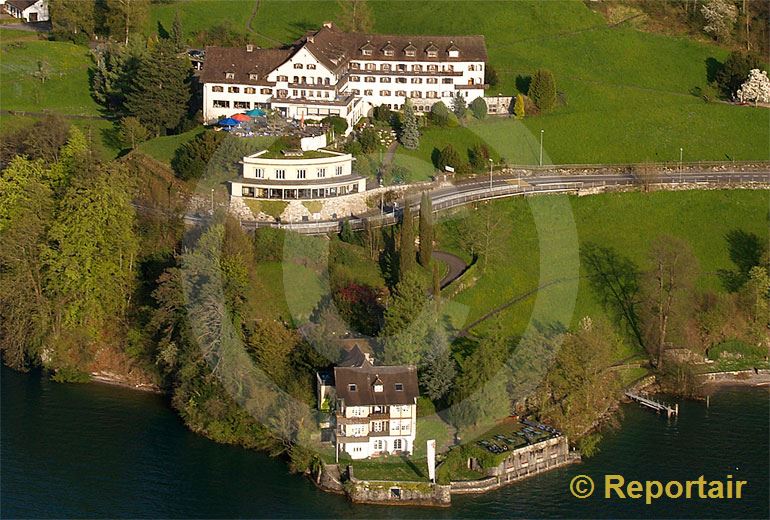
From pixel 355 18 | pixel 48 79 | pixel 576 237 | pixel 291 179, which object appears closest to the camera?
pixel 291 179

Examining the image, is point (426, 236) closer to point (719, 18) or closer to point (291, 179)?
point (291, 179)

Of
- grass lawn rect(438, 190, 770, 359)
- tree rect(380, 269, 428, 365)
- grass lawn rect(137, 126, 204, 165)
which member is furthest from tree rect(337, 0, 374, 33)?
tree rect(380, 269, 428, 365)

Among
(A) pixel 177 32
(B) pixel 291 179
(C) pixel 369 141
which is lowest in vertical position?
(B) pixel 291 179

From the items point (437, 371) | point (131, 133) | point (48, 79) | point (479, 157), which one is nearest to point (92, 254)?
point (131, 133)

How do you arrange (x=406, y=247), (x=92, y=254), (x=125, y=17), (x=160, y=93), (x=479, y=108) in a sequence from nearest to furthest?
(x=92, y=254) → (x=406, y=247) → (x=160, y=93) → (x=479, y=108) → (x=125, y=17)

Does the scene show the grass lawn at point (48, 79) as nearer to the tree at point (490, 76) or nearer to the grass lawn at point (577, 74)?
the grass lawn at point (577, 74)

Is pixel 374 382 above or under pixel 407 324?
under

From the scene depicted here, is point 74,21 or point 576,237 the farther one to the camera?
point 74,21
